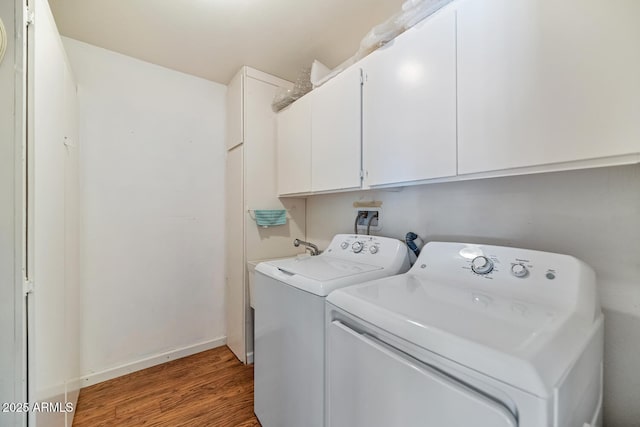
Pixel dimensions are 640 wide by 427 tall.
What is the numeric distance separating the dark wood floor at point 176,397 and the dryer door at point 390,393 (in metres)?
0.98

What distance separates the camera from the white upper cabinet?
2.11 meters

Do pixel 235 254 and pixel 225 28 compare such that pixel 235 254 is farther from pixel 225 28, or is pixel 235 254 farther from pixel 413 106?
pixel 413 106

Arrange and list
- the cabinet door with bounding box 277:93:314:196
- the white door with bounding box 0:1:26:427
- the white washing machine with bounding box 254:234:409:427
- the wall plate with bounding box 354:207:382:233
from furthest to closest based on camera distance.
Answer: the cabinet door with bounding box 277:93:314:196
the wall plate with bounding box 354:207:382:233
the white washing machine with bounding box 254:234:409:427
the white door with bounding box 0:1:26:427

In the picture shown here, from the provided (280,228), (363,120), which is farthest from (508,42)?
(280,228)

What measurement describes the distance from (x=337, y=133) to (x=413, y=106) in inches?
20.7

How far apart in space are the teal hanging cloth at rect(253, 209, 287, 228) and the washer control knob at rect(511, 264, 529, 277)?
5.49ft

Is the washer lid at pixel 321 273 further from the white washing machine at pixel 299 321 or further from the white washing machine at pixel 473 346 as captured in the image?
the white washing machine at pixel 473 346

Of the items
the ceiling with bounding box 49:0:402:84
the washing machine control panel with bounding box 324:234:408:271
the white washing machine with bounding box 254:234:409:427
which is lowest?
the white washing machine with bounding box 254:234:409:427

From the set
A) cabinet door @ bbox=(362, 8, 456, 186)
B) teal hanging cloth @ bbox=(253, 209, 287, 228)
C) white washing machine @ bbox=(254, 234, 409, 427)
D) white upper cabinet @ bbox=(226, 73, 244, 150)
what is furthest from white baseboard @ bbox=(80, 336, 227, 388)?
cabinet door @ bbox=(362, 8, 456, 186)

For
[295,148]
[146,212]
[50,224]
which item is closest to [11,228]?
[50,224]

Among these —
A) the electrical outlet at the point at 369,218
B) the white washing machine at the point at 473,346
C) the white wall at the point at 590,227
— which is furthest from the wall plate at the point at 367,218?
the white washing machine at the point at 473,346

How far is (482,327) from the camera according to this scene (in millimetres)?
643

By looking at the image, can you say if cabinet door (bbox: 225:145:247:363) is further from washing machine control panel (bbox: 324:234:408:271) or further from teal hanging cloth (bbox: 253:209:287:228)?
washing machine control panel (bbox: 324:234:408:271)

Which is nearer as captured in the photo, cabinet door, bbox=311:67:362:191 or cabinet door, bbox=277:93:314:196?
cabinet door, bbox=311:67:362:191
